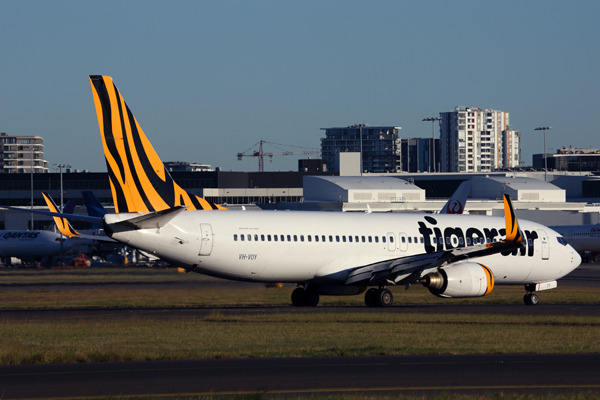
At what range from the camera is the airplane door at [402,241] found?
3581 cm

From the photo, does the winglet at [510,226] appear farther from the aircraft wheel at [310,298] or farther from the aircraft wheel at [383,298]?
the aircraft wheel at [310,298]

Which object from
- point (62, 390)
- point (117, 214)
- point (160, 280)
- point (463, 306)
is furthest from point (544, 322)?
point (160, 280)

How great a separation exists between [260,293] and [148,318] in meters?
12.1

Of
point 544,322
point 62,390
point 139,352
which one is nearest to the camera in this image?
point 62,390

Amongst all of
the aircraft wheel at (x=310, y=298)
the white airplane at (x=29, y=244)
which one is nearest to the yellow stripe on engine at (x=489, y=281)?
the aircraft wheel at (x=310, y=298)

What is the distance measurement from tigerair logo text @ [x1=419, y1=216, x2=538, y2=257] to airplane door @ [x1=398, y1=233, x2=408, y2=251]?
984mm

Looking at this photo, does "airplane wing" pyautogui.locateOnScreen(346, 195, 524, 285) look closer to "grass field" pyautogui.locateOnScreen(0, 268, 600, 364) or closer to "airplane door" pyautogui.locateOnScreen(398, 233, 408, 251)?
"airplane door" pyautogui.locateOnScreen(398, 233, 408, 251)

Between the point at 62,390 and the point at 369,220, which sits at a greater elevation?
the point at 369,220

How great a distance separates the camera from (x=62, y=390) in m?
14.6

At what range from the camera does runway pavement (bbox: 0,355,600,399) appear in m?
14.6

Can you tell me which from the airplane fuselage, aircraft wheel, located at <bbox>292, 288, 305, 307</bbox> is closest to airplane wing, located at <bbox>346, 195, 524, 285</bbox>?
the airplane fuselage

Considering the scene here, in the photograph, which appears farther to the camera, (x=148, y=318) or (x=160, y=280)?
(x=160, y=280)

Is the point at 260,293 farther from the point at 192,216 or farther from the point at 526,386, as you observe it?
the point at 526,386

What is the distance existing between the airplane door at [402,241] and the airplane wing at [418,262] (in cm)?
136
